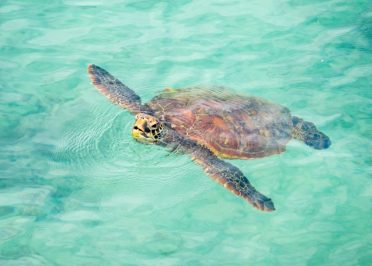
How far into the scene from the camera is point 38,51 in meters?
7.50

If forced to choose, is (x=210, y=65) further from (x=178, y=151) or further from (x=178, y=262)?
(x=178, y=262)

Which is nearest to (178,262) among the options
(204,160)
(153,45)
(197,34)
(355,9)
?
(204,160)

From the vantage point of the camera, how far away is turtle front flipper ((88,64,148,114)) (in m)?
6.11

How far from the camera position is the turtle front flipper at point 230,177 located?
5.05 metres

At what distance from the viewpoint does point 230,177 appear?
530 centimetres

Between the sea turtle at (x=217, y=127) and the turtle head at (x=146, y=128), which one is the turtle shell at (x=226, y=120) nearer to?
the sea turtle at (x=217, y=127)

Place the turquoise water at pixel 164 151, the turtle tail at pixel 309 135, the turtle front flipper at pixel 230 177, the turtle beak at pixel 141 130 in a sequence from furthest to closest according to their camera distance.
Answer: the turtle tail at pixel 309 135 → the turtle beak at pixel 141 130 → the turtle front flipper at pixel 230 177 → the turquoise water at pixel 164 151

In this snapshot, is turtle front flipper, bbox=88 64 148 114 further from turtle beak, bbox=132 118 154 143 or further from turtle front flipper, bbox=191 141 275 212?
turtle front flipper, bbox=191 141 275 212

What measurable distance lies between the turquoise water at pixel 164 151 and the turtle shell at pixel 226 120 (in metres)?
0.28

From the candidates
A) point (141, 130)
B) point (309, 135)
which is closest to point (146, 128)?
point (141, 130)

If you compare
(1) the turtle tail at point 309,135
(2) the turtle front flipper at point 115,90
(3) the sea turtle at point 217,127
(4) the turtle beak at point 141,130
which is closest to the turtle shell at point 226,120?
(3) the sea turtle at point 217,127

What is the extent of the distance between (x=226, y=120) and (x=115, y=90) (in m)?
1.82

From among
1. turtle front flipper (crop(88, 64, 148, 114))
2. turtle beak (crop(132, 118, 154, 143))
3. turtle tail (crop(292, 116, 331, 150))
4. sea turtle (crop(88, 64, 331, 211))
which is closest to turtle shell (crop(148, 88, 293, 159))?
sea turtle (crop(88, 64, 331, 211))

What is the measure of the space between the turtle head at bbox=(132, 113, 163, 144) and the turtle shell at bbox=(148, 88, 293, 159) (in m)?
0.34
